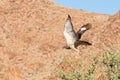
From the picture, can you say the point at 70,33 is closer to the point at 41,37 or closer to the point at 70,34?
the point at 70,34

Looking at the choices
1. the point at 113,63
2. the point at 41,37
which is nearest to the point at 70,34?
the point at 113,63

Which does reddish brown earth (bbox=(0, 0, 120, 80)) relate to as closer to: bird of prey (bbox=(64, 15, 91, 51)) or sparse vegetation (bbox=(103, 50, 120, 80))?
bird of prey (bbox=(64, 15, 91, 51))

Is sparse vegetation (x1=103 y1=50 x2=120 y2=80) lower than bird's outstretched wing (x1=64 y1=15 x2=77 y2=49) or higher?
lower

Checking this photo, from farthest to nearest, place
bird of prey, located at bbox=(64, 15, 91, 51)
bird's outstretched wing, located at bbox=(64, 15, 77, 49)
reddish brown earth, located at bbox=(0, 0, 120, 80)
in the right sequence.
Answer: reddish brown earth, located at bbox=(0, 0, 120, 80)
bird of prey, located at bbox=(64, 15, 91, 51)
bird's outstretched wing, located at bbox=(64, 15, 77, 49)

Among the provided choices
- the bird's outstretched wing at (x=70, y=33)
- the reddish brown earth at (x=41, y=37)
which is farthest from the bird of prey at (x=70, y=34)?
the reddish brown earth at (x=41, y=37)

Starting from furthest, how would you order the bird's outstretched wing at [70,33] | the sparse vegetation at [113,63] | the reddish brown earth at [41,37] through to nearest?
the reddish brown earth at [41,37] → the bird's outstretched wing at [70,33] → the sparse vegetation at [113,63]

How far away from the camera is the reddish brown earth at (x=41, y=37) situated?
3560 cm

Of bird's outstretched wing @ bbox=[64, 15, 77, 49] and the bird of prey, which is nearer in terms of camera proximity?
bird's outstretched wing @ bbox=[64, 15, 77, 49]

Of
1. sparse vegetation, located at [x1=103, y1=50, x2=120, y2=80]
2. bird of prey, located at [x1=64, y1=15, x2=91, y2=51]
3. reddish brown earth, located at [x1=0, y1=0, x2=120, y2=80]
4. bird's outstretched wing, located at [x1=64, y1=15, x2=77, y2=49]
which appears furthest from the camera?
reddish brown earth, located at [x1=0, y1=0, x2=120, y2=80]

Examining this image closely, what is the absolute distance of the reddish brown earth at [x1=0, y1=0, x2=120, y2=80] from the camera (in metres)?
35.6

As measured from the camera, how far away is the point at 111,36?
3853 cm

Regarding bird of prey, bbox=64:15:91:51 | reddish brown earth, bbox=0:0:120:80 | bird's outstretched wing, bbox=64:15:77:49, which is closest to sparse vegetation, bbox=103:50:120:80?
bird's outstretched wing, bbox=64:15:77:49

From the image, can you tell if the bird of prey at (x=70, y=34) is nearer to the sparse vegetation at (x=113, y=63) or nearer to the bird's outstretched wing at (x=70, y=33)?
the bird's outstretched wing at (x=70, y=33)

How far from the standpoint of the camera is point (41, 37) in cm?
4178
